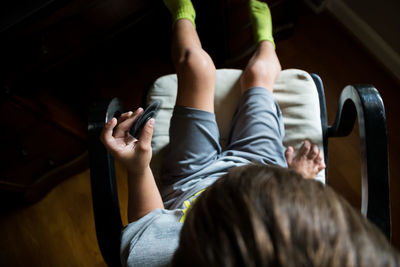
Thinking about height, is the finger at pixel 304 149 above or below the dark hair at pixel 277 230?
below

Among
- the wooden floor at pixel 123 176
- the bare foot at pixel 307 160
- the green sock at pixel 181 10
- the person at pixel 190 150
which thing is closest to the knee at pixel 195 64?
the person at pixel 190 150

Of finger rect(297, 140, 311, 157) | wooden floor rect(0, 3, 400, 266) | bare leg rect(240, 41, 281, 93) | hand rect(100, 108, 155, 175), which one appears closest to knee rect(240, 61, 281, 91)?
bare leg rect(240, 41, 281, 93)

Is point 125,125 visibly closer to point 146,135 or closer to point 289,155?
point 146,135

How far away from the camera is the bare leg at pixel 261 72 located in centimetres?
68

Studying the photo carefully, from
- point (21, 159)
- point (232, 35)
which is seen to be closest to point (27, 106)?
point (21, 159)

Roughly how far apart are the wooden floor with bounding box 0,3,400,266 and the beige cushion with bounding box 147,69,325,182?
0.43 metres

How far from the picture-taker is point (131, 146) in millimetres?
542

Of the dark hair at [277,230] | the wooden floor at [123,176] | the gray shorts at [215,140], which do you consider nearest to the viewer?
the dark hair at [277,230]

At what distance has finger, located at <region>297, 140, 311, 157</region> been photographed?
0.66 meters

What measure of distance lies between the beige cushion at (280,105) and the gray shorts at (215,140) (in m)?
0.06

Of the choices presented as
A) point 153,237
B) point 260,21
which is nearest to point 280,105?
point 260,21

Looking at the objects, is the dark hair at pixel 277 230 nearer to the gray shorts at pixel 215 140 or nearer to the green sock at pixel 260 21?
the gray shorts at pixel 215 140

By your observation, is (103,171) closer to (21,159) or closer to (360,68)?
(21,159)

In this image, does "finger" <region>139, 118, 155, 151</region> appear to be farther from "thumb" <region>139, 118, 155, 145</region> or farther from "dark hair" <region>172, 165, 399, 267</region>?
"dark hair" <region>172, 165, 399, 267</region>
